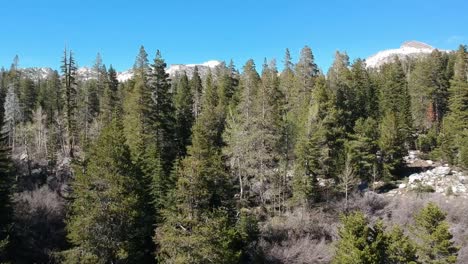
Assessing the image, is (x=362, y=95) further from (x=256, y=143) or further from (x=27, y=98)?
(x=27, y=98)

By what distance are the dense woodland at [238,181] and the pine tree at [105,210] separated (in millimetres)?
75

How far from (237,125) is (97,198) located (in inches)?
655

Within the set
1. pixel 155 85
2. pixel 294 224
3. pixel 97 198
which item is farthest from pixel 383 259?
pixel 155 85

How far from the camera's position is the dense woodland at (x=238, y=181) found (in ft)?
71.8

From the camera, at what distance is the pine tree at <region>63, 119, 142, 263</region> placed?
22.0m

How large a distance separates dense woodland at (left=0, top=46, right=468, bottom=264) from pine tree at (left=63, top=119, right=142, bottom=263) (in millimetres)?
75

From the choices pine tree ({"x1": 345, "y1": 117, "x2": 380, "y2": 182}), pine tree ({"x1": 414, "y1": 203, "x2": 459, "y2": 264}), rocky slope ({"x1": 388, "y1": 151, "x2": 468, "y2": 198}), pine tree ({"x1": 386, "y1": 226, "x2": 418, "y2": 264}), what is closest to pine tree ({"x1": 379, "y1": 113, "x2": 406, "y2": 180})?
pine tree ({"x1": 345, "y1": 117, "x2": 380, "y2": 182})

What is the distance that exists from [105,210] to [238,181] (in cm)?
1939

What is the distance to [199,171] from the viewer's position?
71.7ft

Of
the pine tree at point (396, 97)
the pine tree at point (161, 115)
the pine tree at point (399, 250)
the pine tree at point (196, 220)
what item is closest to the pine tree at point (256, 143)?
the pine tree at point (161, 115)

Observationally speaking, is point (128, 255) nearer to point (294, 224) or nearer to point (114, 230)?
point (114, 230)

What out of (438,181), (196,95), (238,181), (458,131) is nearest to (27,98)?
(196,95)

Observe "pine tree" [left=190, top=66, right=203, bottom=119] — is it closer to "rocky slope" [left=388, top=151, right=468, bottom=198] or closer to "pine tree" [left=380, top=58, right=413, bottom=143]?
"pine tree" [left=380, top=58, right=413, bottom=143]

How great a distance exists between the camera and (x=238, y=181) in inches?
1578
